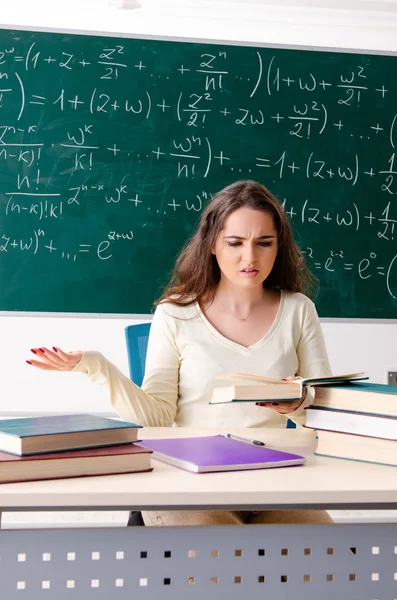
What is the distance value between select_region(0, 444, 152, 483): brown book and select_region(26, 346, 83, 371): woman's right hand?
337mm

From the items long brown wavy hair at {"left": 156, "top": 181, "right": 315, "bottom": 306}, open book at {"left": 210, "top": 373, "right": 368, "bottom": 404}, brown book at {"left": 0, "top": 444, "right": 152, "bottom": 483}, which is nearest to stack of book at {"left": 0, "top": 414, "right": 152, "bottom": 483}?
brown book at {"left": 0, "top": 444, "right": 152, "bottom": 483}

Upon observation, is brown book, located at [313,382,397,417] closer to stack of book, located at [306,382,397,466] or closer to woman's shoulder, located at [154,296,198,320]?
stack of book, located at [306,382,397,466]

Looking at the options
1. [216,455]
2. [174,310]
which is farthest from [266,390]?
[174,310]

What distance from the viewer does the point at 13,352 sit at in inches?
127

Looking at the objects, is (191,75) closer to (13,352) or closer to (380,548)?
(13,352)

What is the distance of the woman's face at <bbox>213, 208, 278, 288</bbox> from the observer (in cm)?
187

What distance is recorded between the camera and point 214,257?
201cm

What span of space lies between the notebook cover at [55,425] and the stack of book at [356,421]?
13.9 inches

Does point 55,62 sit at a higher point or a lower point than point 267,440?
higher

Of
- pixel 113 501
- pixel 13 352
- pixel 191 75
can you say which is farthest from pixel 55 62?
pixel 113 501

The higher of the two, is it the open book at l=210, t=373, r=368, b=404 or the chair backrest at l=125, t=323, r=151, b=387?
the chair backrest at l=125, t=323, r=151, b=387

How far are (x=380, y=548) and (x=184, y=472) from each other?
307mm

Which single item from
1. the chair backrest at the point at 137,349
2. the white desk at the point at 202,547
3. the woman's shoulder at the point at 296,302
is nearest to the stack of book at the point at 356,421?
the white desk at the point at 202,547

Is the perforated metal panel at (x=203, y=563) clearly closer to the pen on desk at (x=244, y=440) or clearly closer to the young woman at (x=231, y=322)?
the pen on desk at (x=244, y=440)
